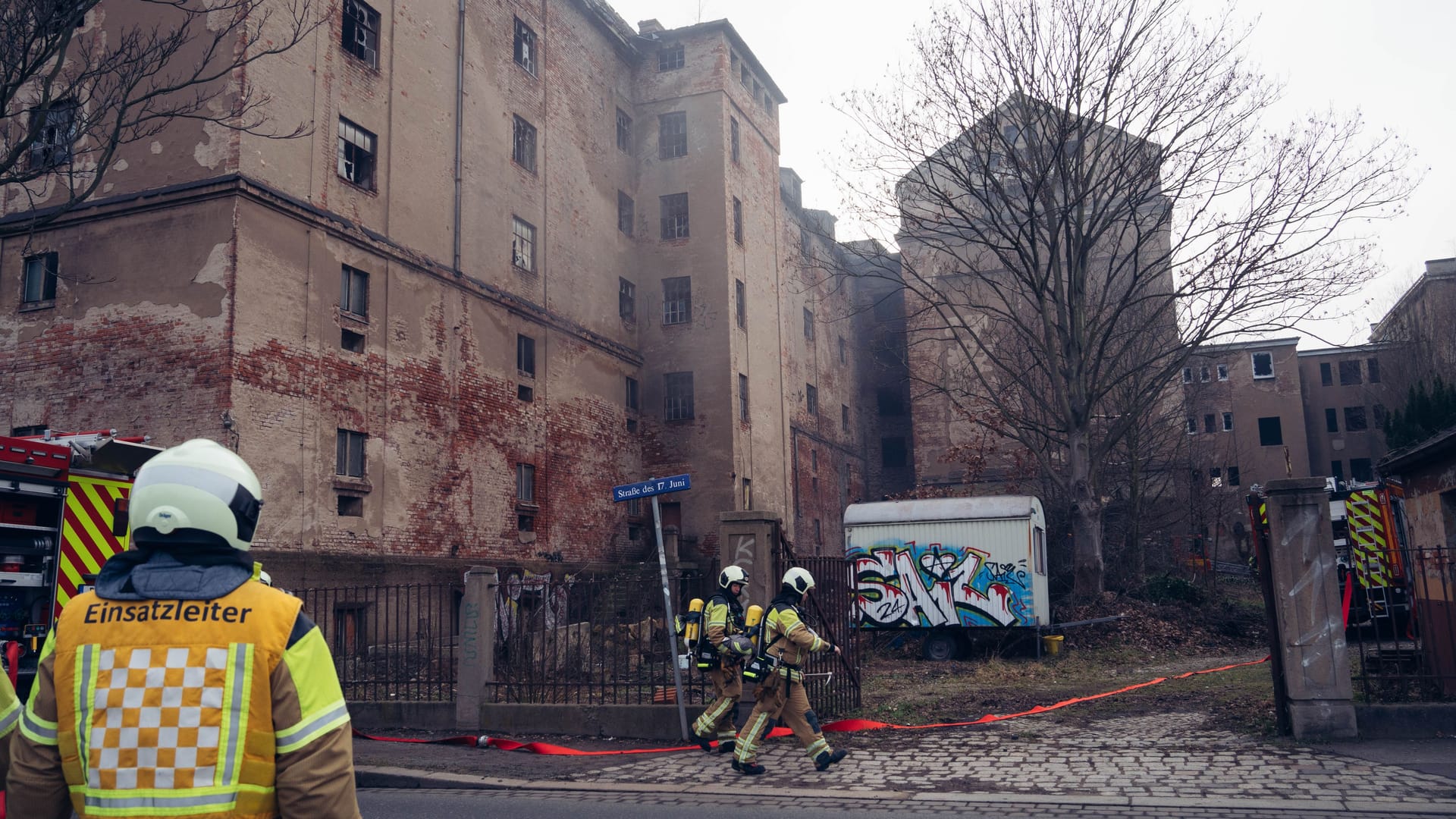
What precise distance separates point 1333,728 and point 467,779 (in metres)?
7.98

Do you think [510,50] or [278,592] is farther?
[510,50]

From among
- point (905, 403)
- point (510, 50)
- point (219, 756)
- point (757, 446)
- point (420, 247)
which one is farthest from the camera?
point (905, 403)

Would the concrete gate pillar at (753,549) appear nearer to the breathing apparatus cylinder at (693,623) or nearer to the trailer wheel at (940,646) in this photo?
the breathing apparatus cylinder at (693,623)

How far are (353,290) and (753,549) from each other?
46.7ft

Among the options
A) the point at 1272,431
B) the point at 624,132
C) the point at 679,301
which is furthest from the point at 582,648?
the point at 1272,431

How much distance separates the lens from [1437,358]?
145ft

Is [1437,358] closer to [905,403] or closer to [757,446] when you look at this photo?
[905,403]

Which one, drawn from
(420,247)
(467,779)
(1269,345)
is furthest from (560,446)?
(1269,345)

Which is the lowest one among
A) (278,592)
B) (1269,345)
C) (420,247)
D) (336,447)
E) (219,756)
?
(219,756)

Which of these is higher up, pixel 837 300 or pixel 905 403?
pixel 837 300

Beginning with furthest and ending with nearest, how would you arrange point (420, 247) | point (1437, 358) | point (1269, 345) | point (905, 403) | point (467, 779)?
point (1269, 345)
point (905, 403)
point (1437, 358)
point (420, 247)
point (467, 779)

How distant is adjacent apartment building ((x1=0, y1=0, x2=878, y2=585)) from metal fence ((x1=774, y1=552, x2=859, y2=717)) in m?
11.7

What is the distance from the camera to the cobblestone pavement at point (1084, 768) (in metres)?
8.31

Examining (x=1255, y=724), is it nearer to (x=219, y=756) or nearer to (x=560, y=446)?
(x=219, y=756)
